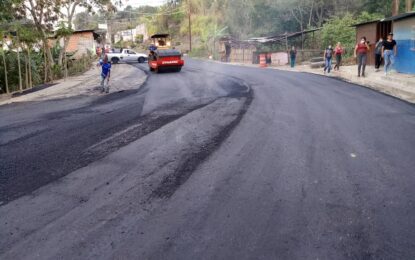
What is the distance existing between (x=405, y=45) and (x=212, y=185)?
17.1 meters

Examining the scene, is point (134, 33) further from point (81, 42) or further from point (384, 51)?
point (384, 51)

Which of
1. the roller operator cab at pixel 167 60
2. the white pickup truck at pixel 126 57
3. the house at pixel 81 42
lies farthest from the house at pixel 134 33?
the roller operator cab at pixel 167 60

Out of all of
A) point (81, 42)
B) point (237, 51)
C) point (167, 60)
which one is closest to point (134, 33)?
point (81, 42)

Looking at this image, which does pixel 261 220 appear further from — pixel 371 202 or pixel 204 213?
pixel 371 202

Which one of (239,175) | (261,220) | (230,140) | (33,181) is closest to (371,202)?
(261,220)

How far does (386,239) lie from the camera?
407 centimetres

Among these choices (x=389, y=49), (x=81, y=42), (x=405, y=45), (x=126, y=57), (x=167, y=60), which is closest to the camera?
(x=389, y=49)

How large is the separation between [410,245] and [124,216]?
3.10 metres

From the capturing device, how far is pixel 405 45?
1917 centimetres

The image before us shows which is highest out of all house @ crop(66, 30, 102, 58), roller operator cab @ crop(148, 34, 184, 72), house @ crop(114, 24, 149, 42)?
house @ crop(114, 24, 149, 42)

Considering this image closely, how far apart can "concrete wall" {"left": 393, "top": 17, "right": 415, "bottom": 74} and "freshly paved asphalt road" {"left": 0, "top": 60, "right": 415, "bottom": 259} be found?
28.9 feet

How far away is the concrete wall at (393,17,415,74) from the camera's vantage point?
724 inches

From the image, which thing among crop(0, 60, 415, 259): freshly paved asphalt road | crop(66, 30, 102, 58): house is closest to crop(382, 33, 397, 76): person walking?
crop(0, 60, 415, 259): freshly paved asphalt road

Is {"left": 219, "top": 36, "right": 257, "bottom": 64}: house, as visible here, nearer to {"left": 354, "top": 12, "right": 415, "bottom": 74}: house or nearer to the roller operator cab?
the roller operator cab
